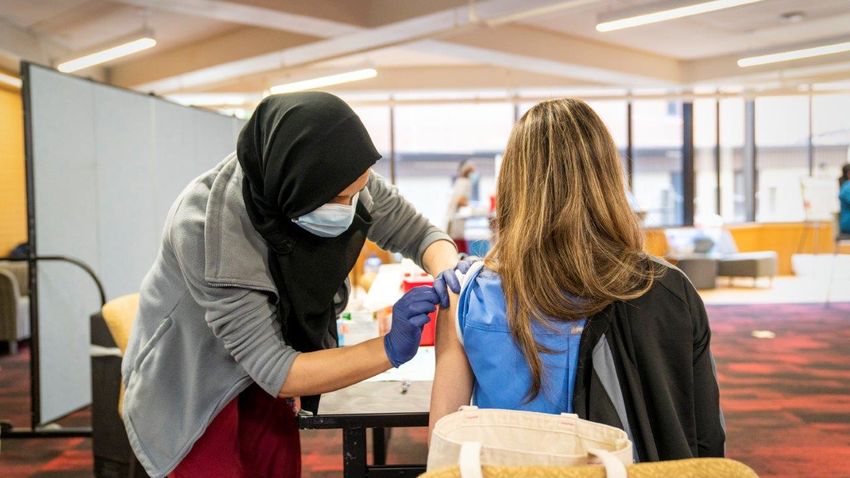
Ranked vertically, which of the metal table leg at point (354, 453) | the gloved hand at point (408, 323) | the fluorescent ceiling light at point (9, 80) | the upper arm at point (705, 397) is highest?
the fluorescent ceiling light at point (9, 80)

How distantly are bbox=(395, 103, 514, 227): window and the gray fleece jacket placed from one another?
29.2ft

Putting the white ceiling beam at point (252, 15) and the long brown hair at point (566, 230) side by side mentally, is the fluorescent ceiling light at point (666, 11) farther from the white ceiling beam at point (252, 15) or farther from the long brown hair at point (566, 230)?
the long brown hair at point (566, 230)

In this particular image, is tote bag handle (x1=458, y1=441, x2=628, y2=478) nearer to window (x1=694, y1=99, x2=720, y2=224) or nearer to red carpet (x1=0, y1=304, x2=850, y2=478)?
red carpet (x1=0, y1=304, x2=850, y2=478)

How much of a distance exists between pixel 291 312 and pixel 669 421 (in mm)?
700

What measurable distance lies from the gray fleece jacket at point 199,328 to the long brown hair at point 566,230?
437mm

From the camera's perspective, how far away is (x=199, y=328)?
4.28 ft

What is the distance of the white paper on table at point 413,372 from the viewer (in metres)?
1.58

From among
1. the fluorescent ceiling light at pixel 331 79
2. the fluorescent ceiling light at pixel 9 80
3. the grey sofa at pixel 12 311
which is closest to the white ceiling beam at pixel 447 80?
the fluorescent ceiling light at pixel 331 79

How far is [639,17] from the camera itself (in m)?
5.37

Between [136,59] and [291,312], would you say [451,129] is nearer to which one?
[136,59]

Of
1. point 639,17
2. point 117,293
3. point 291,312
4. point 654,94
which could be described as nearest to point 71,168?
point 117,293

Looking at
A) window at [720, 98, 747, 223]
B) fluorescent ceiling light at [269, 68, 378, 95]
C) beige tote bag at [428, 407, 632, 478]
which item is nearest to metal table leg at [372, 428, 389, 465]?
beige tote bag at [428, 407, 632, 478]

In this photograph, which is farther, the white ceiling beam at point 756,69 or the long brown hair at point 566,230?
the white ceiling beam at point 756,69

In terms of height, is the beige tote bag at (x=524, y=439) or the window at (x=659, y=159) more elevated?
the window at (x=659, y=159)
